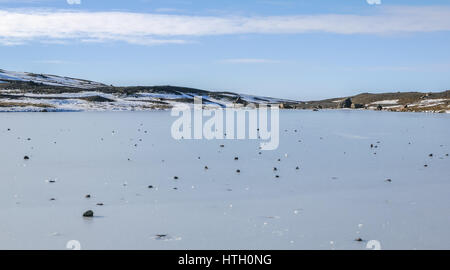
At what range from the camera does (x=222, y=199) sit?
49.4 feet

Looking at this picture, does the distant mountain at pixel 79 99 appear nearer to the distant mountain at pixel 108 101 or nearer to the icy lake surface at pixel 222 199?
the distant mountain at pixel 108 101

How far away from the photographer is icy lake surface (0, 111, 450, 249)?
36.9ft

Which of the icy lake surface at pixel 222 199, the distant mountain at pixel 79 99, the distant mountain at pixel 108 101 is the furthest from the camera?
the distant mountain at pixel 108 101

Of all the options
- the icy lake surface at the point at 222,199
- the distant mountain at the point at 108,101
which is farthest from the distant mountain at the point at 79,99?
the icy lake surface at the point at 222,199

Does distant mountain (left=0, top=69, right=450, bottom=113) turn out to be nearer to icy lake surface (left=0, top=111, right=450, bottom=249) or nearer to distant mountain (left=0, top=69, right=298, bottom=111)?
distant mountain (left=0, top=69, right=298, bottom=111)

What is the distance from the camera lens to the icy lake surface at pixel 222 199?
36.9 feet

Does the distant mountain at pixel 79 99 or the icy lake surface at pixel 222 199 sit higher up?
the distant mountain at pixel 79 99

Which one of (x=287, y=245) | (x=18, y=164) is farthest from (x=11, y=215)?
(x=18, y=164)

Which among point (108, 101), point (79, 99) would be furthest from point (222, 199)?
point (108, 101)

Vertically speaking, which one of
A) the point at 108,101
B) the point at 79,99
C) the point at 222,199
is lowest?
the point at 222,199

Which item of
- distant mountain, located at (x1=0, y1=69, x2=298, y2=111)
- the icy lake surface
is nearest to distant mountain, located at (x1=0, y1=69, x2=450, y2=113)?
distant mountain, located at (x1=0, y1=69, x2=298, y2=111)

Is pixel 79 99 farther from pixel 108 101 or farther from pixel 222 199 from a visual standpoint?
pixel 222 199
